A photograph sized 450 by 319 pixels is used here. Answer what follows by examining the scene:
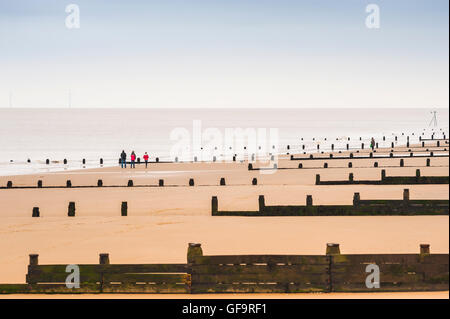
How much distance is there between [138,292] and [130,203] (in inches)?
778

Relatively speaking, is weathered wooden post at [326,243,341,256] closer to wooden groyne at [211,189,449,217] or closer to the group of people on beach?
wooden groyne at [211,189,449,217]

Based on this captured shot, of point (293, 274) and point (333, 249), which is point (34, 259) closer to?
point (293, 274)

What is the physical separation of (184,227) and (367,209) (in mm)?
6605

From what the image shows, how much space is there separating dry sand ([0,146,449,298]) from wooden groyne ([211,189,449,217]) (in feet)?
1.29

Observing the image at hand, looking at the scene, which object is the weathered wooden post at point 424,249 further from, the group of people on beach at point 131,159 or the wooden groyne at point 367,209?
the group of people on beach at point 131,159

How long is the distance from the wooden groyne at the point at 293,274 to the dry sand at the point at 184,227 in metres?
0.23

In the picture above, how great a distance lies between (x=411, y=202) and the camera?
24.7 metres

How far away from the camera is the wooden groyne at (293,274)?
45.0 feet

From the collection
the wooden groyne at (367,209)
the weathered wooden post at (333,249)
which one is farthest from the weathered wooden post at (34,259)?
the wooden groyne at (367,209)

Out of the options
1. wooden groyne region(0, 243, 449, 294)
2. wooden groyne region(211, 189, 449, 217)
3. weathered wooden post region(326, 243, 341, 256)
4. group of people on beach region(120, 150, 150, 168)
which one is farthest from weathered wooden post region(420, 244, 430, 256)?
group of people on beach region(120, 150, 150, 168)

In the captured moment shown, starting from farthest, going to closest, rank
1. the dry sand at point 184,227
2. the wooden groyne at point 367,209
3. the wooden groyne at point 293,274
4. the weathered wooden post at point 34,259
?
the wooden groyne at point 367,209
the dry sand at point 184,227
the weathered wooden post at point 34,259
the wooden groyne at point 293,274

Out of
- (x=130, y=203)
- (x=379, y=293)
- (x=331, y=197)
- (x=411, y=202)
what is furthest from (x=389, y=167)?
(x=379, y=293)
